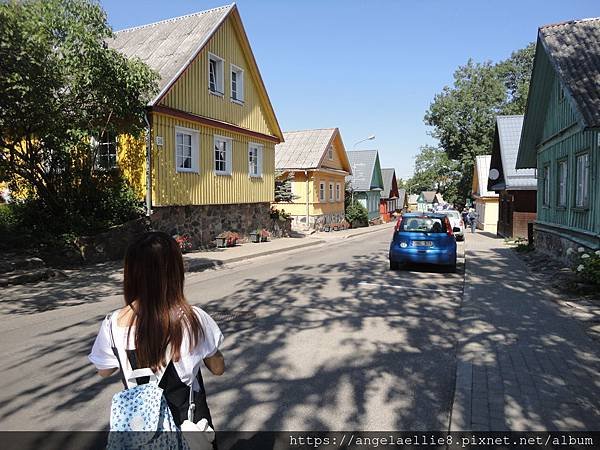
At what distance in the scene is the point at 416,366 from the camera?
5.13 metres

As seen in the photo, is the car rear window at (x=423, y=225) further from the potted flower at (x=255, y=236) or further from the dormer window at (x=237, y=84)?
the dormer window at (x=237, y=84)

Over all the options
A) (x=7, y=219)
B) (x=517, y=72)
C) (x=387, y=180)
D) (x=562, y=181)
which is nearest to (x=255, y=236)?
(x=7, y=219)

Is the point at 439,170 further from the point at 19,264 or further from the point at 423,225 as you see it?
the point at 19,264

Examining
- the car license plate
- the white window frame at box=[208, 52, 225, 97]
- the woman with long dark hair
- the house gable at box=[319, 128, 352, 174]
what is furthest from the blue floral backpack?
the house gable at box=[319, 128, 352, 174]

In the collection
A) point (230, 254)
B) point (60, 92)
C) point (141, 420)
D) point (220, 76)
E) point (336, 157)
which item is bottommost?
point (230, 254)

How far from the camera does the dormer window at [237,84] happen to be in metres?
20.1

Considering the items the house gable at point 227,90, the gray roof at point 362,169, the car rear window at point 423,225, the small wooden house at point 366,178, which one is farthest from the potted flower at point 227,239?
the gray roof at point 362,169

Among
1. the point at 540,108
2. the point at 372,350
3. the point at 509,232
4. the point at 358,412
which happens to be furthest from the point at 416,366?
the point at 509,232

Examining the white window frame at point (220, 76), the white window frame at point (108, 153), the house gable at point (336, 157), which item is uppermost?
the white window frame at point (220, 76)

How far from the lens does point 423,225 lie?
12438mm

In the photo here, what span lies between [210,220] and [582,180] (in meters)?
13.0

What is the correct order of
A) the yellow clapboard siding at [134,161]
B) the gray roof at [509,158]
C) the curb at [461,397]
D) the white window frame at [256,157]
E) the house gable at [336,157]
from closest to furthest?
the curb at [461,397] < the yellow clapboard siding at [134,161] < the white window frame at [256,157] < the gray roof at [509,158] < the house gable at [336,157]

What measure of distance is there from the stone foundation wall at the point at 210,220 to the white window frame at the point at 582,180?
12696 mm

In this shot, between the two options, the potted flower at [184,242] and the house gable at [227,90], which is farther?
the house gable at [227,90]
